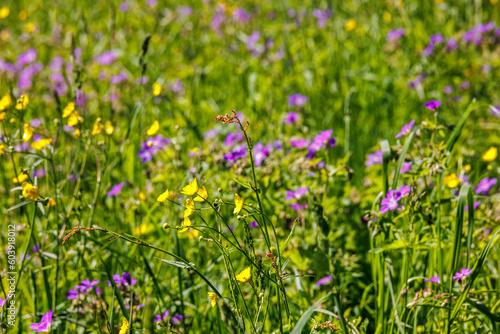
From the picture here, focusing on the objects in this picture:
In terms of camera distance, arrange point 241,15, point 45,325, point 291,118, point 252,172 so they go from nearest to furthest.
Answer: point 252,172
point 45,325
point 291,118
point 241,15

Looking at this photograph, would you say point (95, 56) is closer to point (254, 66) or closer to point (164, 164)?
point (254, 66)

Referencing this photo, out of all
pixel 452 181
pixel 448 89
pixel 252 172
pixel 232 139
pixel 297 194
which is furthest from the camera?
pixel 448 89

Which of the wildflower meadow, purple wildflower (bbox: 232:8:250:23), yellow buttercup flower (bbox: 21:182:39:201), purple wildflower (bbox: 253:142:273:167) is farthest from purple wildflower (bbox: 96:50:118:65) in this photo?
yellow buttercup flower (bbox: 21:182:39:201)

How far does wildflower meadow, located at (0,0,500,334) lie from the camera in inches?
60.9

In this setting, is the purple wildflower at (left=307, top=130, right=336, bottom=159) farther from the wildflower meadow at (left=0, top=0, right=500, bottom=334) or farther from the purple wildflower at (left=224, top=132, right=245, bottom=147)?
the purple wildflower at (left=224, top=132, right=245, bottom=147)

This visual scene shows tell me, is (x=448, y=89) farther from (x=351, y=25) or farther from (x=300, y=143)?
(x=300, y=143)

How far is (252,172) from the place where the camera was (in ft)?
4.25

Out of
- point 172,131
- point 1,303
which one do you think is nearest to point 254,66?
point 172,131

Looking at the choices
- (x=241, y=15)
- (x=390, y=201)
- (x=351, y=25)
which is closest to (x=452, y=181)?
(x=390, y=201)

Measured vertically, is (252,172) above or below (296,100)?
below

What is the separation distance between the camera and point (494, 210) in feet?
6.23

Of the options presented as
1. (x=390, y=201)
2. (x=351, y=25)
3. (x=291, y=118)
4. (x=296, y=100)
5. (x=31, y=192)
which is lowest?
(x=390, y=201)

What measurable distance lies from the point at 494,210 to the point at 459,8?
2.93m

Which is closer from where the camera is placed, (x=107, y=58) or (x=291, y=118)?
(x=291, y=118)
